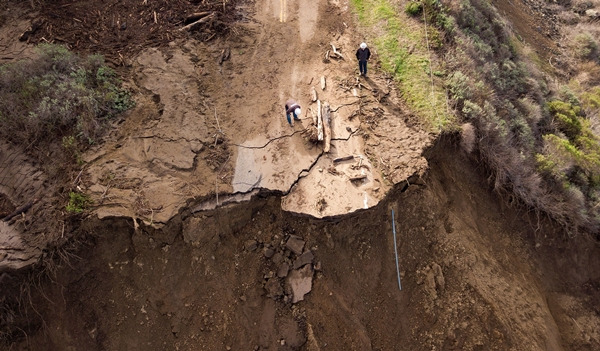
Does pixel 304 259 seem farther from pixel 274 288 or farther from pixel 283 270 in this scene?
pixel 274 288

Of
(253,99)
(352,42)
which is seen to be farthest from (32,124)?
(352,42)

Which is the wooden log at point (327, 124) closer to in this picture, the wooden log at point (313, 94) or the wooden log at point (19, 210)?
the wooden log at point (313, 94)

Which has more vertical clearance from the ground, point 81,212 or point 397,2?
point 397,2

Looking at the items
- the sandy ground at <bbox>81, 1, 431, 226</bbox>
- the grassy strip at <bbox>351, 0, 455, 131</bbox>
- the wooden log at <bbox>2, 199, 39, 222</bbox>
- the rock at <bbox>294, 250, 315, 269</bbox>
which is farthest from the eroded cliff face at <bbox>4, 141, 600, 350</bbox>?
the wooden log at <bbox>2, 199, 39, 222</bbox>

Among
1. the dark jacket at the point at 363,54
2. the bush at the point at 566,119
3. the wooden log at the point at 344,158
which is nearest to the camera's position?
the wooden log at the point at 344,158

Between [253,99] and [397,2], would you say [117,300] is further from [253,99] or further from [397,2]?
[397,2]

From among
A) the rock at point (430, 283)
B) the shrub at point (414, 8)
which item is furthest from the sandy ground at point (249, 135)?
the rock at point (430, 283)

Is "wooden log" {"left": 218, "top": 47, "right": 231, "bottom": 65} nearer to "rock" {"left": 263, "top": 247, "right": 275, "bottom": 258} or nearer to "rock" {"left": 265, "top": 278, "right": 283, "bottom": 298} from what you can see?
"rock" {"left": 263, "top": 247, "right": 275, "bottom": 258}
